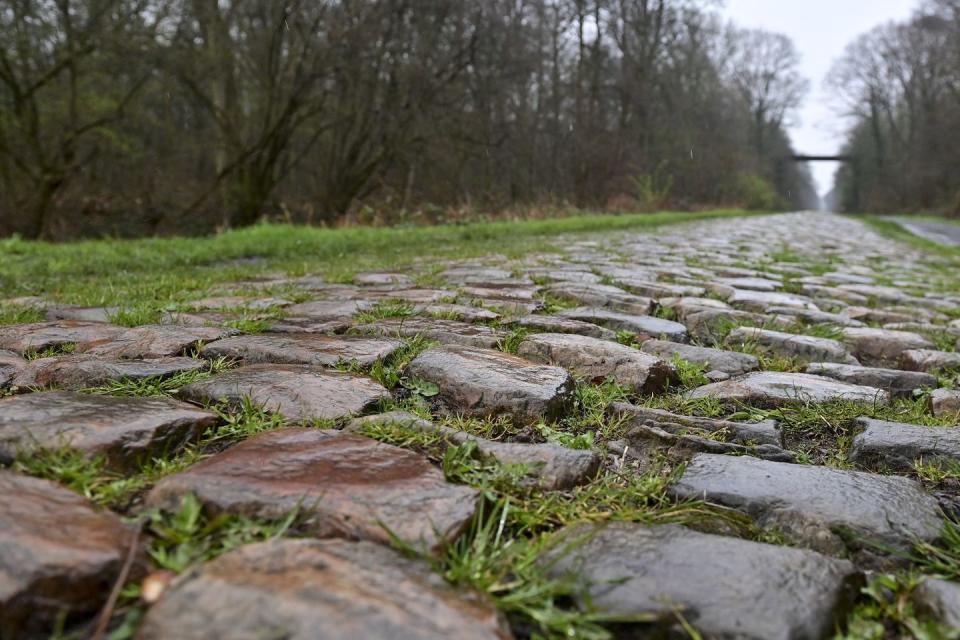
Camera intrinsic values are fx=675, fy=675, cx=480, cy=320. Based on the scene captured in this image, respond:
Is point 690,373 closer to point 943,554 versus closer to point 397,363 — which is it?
point 397,363

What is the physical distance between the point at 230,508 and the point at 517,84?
56.1ft

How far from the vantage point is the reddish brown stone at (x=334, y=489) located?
1058mm

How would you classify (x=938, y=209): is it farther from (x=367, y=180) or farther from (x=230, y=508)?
(x=230, y=508)

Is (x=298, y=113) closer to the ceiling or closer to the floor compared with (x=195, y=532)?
closer to the ceiling

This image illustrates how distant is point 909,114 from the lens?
4447 cm

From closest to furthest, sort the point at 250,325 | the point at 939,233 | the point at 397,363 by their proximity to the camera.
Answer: the point at 397,363 < the point at 250,325 < the point at 939,233

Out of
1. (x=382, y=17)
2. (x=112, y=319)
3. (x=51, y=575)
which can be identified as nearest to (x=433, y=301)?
(x=112, y=319)

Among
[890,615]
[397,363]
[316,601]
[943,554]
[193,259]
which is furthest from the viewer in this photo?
[193,259]

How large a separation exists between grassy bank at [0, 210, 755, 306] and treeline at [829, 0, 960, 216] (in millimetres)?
31274

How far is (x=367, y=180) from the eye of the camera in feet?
44.9

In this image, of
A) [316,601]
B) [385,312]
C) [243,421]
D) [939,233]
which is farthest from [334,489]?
[939,233]

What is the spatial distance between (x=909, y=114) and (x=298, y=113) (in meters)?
46.1

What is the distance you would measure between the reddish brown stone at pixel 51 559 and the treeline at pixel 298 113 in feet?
34.6

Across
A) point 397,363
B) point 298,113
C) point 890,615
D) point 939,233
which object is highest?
point 298,113
